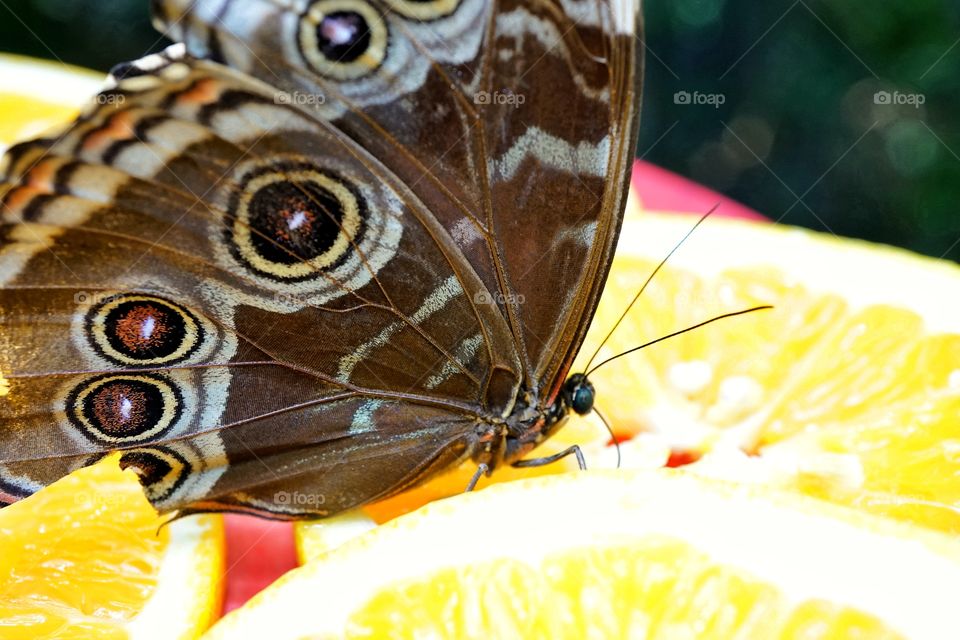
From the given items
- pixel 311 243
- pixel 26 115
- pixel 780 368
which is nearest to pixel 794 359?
pixel 780 368

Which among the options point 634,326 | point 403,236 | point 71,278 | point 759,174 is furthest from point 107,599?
point 759,174

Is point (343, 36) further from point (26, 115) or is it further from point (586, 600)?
point (26, 115)

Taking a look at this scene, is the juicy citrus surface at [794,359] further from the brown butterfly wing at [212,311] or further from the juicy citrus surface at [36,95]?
the juicy citrus surface at [36,95]

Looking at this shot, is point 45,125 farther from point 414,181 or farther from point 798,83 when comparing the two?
point 798,83

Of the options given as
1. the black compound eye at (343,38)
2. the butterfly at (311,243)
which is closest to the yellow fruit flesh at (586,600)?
the butterfly at (311,243)

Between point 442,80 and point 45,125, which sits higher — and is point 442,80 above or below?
below

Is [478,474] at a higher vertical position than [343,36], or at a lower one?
lower

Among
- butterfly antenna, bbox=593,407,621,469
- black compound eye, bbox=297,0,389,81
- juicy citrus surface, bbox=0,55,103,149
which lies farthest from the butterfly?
juicy citrus surface, bbox=0,55,103,149
